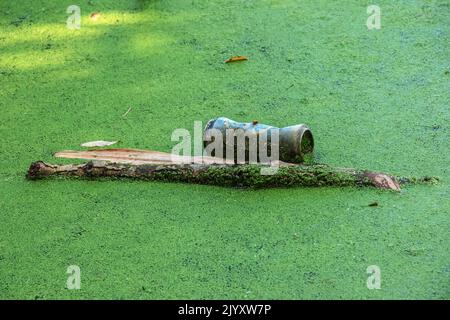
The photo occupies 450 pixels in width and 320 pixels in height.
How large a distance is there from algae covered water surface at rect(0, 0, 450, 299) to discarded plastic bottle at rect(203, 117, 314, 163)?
0.07 m

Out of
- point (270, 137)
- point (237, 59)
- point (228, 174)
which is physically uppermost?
point (237, 59)

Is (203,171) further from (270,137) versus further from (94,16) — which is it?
(94,16)

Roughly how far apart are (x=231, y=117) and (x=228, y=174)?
1.23 ft

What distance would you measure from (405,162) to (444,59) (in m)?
0.66

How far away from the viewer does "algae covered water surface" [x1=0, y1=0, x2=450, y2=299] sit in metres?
1.82

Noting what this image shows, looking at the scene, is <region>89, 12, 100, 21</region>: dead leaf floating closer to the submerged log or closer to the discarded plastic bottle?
the submerged log

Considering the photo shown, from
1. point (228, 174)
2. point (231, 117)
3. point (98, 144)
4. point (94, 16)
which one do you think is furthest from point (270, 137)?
point (94, 16)

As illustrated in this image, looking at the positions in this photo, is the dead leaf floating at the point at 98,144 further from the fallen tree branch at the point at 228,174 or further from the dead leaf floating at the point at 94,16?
the dead leaf floating at the point at 94,16

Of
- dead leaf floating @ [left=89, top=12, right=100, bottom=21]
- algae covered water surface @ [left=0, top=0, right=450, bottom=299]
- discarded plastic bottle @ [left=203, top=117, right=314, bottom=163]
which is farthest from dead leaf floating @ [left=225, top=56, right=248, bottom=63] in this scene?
dead leaf floating @ [left=89, top=12, right=100, bottom=21]

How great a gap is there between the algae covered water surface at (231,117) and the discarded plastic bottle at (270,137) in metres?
0.07

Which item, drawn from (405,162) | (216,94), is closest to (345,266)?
(405,162)

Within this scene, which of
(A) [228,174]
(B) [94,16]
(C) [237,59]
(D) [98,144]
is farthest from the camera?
(B) [94,16]

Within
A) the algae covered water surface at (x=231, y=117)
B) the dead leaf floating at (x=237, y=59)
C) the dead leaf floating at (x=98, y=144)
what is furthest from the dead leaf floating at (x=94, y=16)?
the dead leaf floating at (x=98, y=144)

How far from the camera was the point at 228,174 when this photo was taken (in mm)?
2119
